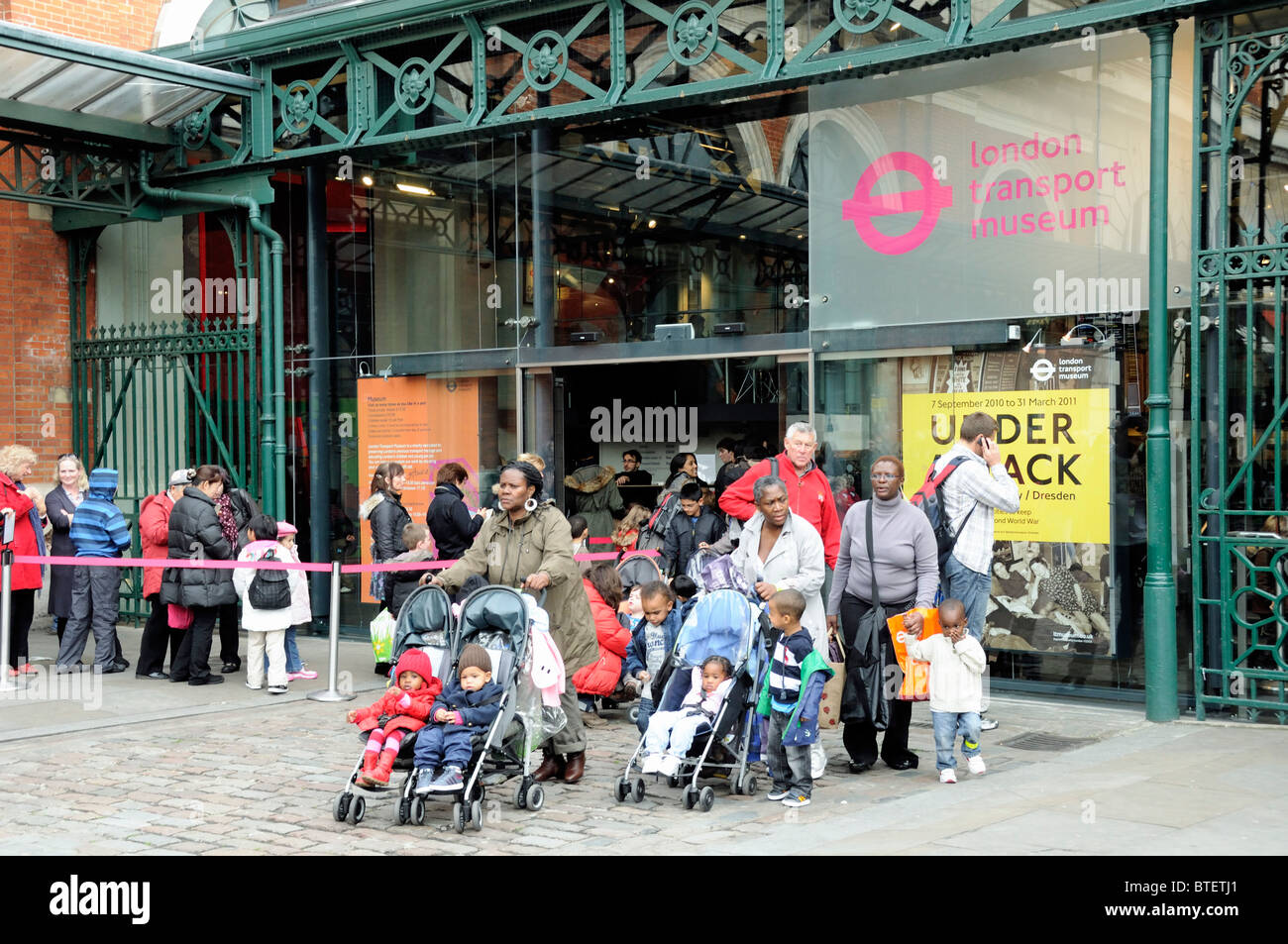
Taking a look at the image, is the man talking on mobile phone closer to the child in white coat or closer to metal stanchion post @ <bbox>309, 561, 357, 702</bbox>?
metal stanchion post @ <bbox>309, 561, 357, 702</bbox>

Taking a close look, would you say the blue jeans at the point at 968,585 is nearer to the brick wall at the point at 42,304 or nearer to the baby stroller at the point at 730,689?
the baby stroller at the point at 730,689

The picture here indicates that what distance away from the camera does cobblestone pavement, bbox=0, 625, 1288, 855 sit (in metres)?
6.70

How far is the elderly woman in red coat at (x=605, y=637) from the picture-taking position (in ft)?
33.2

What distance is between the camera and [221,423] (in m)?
15.7

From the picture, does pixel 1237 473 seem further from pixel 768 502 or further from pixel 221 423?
pixel 221 423

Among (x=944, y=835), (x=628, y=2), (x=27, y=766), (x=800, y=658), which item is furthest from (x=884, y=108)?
(x=27, y=766)

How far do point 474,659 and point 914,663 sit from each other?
8.20 feet

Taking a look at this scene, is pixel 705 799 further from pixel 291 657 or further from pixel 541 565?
pixel 291 657

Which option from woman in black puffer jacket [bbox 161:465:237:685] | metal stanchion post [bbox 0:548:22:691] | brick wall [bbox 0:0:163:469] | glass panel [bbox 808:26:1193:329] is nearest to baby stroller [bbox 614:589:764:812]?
glass panel [bbox 808:26:1193:329]

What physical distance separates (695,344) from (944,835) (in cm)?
680

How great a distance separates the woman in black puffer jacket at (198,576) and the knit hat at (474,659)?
506cm

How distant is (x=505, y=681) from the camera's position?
7469mm

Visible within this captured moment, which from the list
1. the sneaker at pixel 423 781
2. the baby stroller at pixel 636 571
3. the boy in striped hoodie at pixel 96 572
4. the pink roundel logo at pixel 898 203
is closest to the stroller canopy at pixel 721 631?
the sneaker at pixel 423 781

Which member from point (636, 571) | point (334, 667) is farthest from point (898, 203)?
point (334, 667)
